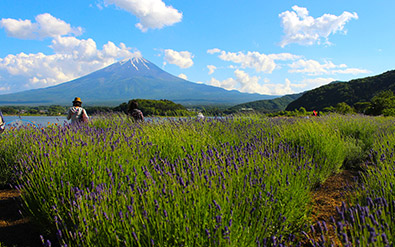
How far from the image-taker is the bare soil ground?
2.63 meters

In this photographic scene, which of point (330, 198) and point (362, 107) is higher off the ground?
point (362, 107)

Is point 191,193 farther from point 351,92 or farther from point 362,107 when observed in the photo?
point 351,92

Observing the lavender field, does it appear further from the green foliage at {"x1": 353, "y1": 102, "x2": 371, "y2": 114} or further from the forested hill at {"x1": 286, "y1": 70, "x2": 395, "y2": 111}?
the forested hill at {"x1": 286, "y1": 70, "x2": 395, "y2": 111}

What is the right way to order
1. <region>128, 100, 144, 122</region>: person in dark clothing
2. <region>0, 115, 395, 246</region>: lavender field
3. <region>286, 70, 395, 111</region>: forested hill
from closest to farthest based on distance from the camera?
<region>0, 115, 395, 246</region>: lavender field → <region>128, 100, 144, 122</region>: person in dark clothing → <region>286, 70, 395, 111</region>: forested hill

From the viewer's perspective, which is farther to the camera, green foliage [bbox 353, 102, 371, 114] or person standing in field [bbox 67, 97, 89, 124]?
green foliage [bbox 353, 102, 371, 114]

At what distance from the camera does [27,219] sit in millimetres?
3205

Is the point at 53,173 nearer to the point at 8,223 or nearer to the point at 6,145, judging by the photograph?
the point at 8,223

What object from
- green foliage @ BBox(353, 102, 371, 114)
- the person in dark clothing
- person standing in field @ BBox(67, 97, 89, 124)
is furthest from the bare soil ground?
green foliage @ BBox(353, 102, 371, 114)

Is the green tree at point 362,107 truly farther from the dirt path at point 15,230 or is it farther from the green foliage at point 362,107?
the dirt path at point 15,230

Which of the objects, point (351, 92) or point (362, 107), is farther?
point (351, 92)

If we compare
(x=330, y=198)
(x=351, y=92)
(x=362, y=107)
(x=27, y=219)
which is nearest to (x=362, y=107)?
(x=362, y=107)

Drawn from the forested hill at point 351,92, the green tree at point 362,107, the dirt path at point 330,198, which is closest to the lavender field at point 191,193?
the dirt path at point 330,198

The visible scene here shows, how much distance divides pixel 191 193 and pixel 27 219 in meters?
2.48

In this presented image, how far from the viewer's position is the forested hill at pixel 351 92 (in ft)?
208
